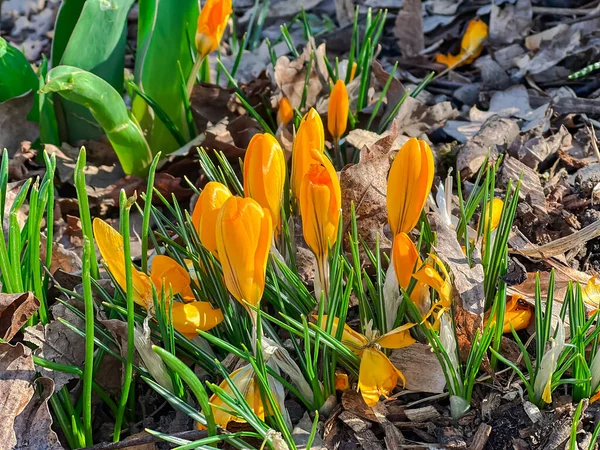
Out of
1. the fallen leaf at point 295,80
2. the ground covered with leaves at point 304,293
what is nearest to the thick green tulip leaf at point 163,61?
the ground covered with leaves at point 304,293

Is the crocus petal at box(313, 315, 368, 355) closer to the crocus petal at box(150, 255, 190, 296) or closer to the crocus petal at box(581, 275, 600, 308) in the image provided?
the crocus petal at box(150, 255, 190, 296)

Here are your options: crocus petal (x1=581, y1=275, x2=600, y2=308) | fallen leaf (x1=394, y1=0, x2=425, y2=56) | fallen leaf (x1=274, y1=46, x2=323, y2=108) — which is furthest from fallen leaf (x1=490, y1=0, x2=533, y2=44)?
crocus petal (x1=581, y1=275, x2=600, y2=308)

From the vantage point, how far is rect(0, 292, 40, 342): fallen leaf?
1.32 m

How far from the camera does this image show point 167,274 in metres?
1.26

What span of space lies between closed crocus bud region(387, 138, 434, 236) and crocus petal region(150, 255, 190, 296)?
A: 1.29 ft

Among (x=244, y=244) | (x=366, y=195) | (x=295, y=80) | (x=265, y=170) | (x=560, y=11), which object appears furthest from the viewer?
(x=560, y=11)

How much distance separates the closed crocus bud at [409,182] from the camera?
1153mm

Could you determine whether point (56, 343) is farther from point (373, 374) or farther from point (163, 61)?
point (163, 61)

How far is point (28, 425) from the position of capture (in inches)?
50.5

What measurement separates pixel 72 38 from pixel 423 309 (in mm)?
1375

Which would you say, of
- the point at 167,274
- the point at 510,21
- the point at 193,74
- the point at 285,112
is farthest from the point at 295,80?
the point at 167,274

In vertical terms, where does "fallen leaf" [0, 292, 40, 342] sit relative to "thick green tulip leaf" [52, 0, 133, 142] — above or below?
below

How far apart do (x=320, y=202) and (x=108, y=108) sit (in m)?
1.00

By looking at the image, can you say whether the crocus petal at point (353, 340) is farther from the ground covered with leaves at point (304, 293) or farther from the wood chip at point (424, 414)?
the wood chip at point (424, 414)
